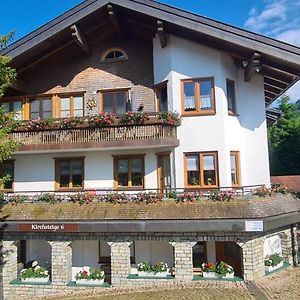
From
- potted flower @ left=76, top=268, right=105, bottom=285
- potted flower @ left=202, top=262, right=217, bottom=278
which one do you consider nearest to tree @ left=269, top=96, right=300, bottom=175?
potted flower @ left=202, top=262, right=217, bottom=278

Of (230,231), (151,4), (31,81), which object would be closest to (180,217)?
(230,231)

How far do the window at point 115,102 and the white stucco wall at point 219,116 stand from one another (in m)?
1.96

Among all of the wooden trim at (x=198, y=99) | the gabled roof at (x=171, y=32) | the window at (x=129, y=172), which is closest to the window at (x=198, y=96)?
the wooden trim at (x=198, y=99)

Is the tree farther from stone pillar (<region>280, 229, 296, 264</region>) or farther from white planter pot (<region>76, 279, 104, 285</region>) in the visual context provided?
white planter pot (<region>76, 279, 104, 285</region>)

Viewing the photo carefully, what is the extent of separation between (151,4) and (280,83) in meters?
8.45

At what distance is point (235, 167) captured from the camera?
683 inches

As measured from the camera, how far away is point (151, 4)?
16.1m

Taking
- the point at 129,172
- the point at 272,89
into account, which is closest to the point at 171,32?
the point at 129,172

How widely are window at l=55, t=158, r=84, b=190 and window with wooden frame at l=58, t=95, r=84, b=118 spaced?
2532mm

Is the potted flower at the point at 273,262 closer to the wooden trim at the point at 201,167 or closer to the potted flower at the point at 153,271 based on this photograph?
the wooden trim at the point at 201,167

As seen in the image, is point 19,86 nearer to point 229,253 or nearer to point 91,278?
point 91,278

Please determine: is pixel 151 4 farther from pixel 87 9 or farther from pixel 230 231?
pixel 230 231

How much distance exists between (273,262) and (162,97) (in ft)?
30.3

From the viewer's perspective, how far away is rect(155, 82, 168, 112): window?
57.7ft
